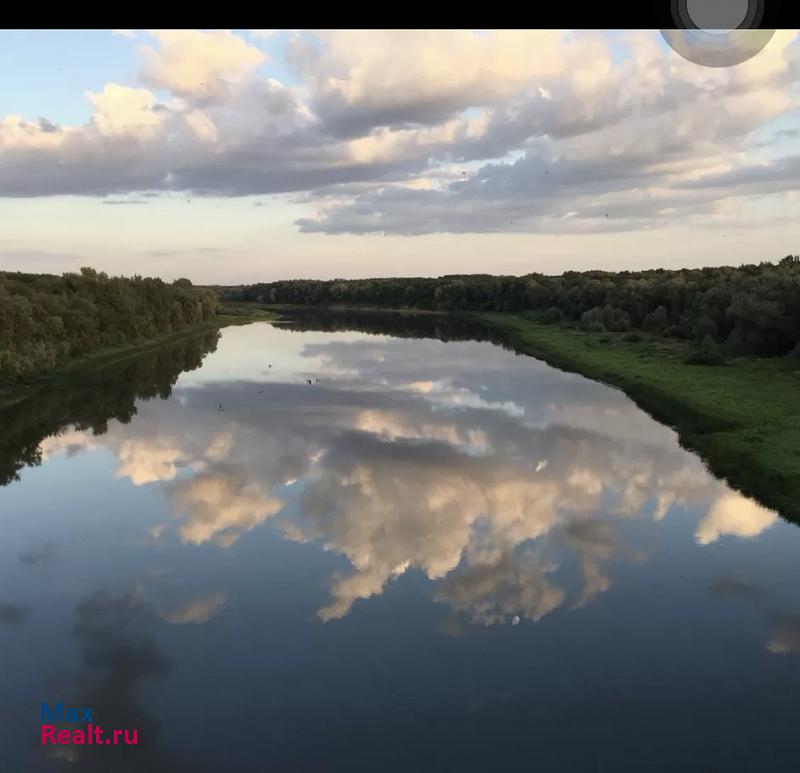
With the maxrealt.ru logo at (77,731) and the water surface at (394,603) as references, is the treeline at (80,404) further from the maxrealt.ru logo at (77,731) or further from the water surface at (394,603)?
the maxrealt.ru logo at (77,731)

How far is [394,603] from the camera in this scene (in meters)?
16.5

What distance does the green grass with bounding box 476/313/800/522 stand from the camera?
82.6 ft

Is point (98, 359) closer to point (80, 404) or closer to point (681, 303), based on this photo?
point (80, 404)

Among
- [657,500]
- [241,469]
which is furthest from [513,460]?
[241,469]

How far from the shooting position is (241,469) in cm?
2847

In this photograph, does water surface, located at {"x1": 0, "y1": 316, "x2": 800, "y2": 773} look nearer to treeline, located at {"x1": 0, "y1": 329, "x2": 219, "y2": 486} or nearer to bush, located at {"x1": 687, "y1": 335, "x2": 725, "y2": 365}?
treeline, located at {"x1": 0, "y1": 329, "x2": 219, "y2": 486}

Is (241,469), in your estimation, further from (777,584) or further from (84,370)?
(84,370)

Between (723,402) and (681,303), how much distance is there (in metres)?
43.9

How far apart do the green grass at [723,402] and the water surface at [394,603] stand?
1.23 m

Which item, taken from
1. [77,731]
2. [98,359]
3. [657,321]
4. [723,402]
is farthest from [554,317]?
[77,731]

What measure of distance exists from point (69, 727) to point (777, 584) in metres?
16.5

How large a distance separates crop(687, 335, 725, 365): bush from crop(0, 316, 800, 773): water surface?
18711 millimetres

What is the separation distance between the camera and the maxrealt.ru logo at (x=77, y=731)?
11.6 m

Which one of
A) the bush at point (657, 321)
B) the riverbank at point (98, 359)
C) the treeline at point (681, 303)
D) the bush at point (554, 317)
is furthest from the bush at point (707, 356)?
the riverbank at point (98, 359)
